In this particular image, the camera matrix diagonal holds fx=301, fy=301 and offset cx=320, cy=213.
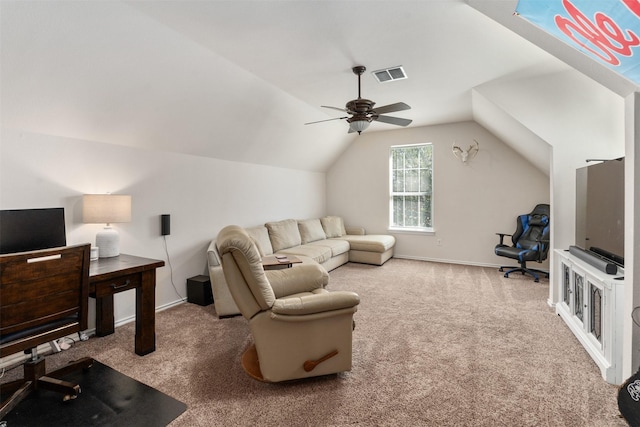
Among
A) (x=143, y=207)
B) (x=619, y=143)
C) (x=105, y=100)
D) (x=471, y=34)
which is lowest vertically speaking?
(x=143, y=207)

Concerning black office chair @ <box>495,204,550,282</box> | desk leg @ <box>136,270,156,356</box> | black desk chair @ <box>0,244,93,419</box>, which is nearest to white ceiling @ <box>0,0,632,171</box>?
black desk chair @ <box>0,244,93,419</box>

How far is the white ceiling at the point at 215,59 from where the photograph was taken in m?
2.11

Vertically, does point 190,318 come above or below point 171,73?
below

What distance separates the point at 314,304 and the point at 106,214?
81.9 inches

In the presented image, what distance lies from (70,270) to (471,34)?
3451 millimetres

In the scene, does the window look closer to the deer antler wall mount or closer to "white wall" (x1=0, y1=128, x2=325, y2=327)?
the deer antler wall mount

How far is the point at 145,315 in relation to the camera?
7.97 feet

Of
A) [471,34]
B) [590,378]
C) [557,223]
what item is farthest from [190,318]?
[557,223]

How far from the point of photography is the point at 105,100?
104 inches

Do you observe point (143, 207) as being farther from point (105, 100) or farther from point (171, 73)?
point (171, 73)

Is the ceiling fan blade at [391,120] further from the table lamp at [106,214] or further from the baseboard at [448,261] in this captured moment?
the baseboard at [448,261]

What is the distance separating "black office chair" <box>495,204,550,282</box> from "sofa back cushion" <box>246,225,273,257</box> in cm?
362

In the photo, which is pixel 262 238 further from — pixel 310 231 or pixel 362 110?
pixel 362 110

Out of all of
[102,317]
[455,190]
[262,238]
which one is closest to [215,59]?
[262,238]
